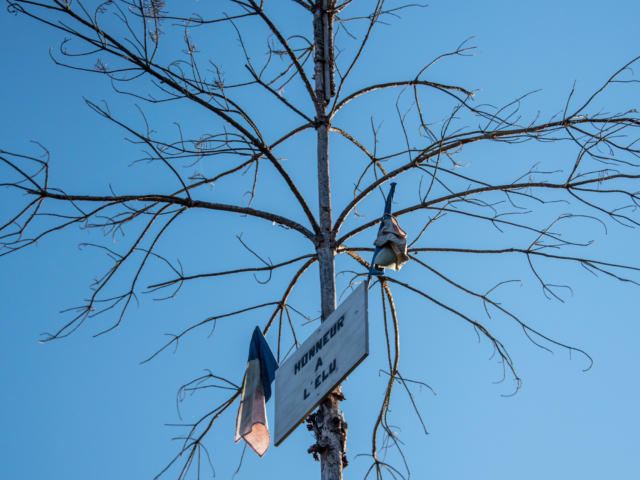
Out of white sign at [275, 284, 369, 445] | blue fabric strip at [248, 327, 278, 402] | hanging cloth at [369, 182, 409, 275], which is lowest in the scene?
white sign at [275, 284, 369, 445]

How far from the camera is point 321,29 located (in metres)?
5.02

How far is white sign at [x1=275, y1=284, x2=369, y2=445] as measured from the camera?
3.13 metres

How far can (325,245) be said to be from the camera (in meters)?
4.30

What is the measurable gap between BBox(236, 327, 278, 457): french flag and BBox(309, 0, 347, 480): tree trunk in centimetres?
29

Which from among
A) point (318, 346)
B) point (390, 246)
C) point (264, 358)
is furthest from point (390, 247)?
point (264, 358)

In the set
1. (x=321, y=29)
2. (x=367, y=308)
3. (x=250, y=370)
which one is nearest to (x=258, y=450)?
(x=250, y=370)

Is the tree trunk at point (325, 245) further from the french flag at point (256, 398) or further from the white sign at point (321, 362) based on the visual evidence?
the french flag at point (256, 398)

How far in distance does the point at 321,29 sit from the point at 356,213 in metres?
1.13

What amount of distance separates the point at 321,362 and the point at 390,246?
2.53 feet

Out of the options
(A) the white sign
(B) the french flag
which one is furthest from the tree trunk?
(B) the french flag

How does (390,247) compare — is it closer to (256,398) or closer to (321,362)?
(321,362)

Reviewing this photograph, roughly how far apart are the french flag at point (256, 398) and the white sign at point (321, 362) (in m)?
0.30

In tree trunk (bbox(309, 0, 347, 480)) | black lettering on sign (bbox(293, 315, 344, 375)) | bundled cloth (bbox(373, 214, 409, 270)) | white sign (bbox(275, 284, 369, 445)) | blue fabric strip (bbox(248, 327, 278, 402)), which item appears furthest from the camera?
blue fabric strip (bbox(248, 327, 278, 402))

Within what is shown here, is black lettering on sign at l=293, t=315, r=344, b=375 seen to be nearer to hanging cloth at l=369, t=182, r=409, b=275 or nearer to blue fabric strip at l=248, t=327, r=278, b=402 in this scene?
blue fabric strip at l=248, t=327, r=278, b=402
